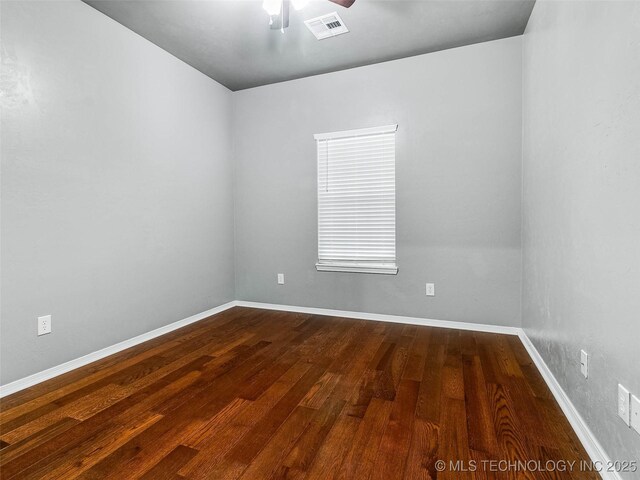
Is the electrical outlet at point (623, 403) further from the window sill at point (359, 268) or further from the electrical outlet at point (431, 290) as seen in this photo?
the window sill at point (359, 268)

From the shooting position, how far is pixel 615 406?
4.09 feet

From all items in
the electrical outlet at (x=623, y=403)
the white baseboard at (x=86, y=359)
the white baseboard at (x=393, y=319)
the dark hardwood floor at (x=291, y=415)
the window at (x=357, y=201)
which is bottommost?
the dark hardwood floor at (x=291, y=415)

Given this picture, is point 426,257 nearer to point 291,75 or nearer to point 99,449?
point 291,75

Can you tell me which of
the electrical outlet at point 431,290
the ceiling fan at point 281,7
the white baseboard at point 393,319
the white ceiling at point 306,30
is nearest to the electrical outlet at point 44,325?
the white baseboard at point 393,319

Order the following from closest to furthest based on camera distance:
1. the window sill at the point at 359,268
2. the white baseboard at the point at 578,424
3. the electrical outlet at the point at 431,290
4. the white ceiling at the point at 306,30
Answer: the white baseboard at the point at 578,424 < the white ceiling at the point at 306,30 < the electrical outlet at the point at 431,290 < the window sill at the point at 359,268

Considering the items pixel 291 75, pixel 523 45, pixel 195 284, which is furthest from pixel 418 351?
pixel 291 75

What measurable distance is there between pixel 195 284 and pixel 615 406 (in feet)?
11.3

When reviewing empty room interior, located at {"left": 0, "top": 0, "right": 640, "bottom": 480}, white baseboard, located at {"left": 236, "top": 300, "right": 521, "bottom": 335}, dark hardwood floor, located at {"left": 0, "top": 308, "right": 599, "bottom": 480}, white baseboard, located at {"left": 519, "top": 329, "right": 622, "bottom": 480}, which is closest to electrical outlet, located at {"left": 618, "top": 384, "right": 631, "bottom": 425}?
empty room interior, located at {"left": 0, "top": 0, "right": 640, "bottom": 480}

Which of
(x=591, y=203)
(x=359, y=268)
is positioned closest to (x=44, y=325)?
(x=359, y=268)

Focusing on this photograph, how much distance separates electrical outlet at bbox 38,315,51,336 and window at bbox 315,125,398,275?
2.42 meters

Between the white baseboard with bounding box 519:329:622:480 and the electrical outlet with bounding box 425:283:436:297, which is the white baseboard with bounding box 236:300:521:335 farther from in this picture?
the white baseboard with bounding box 519:329:622:480

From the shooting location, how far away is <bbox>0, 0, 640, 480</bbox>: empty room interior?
142cm

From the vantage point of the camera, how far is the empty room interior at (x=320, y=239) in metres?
1.42

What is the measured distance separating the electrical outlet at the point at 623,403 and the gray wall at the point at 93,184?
3246 millimetres
